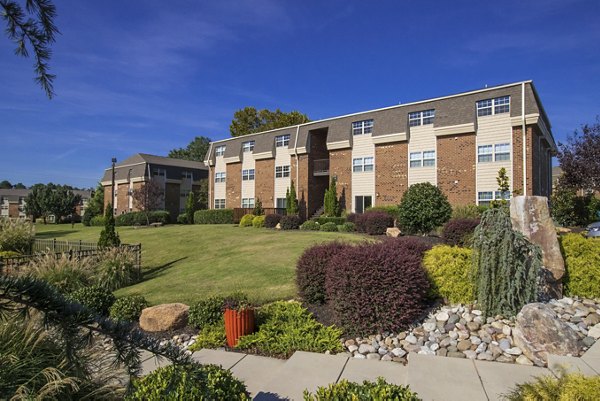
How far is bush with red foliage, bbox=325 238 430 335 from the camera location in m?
5.86

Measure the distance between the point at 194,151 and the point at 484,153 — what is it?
208 ft

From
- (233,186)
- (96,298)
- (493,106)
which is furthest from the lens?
(233,186)

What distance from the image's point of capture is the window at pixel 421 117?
24717 mm

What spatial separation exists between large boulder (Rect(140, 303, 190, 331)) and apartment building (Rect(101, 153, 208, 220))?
4075cm

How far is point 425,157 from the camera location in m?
24.8

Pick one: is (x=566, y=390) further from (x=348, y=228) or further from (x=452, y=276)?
(x=348, y=228)

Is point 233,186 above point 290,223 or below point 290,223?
above

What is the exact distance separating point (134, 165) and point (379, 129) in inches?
1400

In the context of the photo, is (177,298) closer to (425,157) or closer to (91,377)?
(91,377)

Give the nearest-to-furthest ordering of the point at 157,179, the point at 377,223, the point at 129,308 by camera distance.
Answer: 1. the point at 129,308
2. the point at 377,223
3. the point at 157,179

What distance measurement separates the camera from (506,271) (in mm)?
6074

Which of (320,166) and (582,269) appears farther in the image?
(320,166)

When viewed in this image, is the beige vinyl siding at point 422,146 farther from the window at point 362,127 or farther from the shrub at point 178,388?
the shrub at point 178,388

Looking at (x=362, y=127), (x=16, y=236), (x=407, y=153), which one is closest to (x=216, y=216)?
(x=362, y=127)
